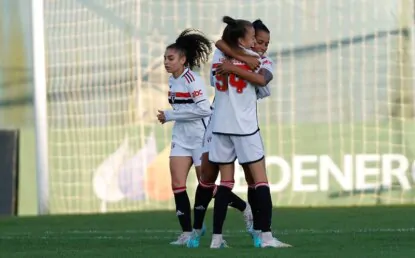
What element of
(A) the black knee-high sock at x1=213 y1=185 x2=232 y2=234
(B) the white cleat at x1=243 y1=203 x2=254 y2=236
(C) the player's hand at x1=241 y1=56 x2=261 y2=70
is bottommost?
(B) the white cleat at x1=243 y1=203 x2=254 y2=236

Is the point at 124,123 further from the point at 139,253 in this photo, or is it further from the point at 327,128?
the point at 139,253

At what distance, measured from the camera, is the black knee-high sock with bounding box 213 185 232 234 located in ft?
26.0

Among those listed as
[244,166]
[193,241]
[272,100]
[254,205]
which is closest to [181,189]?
[193,241]

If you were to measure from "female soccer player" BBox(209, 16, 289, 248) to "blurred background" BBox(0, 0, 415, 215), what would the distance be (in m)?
6.64

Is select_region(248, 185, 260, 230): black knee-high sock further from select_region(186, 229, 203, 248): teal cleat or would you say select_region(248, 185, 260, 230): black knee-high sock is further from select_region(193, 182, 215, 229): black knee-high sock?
select_region(186, 229, 203, 248): teal cleat

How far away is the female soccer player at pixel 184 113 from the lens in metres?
8.82

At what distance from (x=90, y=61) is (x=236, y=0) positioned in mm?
1953

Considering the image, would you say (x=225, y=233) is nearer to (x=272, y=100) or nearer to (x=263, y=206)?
(x=263, y=206)

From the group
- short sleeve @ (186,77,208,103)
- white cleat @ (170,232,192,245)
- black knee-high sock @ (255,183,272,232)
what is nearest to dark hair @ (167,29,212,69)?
short sleeve @ (186,77,208,103)

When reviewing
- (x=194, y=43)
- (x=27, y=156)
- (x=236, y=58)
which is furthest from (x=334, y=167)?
(x=236, y=58)

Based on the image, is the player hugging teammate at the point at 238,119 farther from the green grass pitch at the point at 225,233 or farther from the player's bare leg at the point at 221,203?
the green grass pitch at the point at 225,233

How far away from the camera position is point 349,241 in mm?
8477

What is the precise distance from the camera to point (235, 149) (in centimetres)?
792

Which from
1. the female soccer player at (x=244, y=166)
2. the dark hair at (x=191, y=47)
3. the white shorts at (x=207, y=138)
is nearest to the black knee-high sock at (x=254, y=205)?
the female soccer player at (x=244, y=166)
